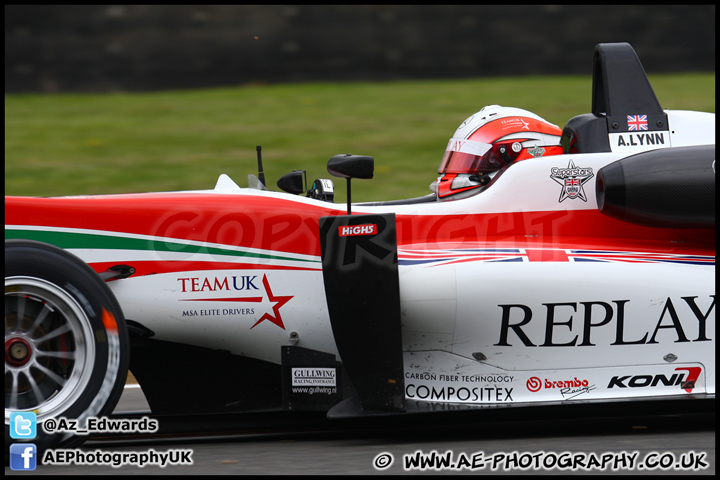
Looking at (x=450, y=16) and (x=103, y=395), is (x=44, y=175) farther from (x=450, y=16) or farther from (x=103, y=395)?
(x=103, y=395)

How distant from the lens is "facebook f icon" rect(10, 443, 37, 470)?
3.35 metres

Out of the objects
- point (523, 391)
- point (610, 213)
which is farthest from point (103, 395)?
point (610, 213)

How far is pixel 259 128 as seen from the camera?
435 inches

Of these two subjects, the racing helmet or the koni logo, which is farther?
the racing helmet

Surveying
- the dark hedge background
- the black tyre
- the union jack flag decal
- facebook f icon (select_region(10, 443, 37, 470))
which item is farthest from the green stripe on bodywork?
the dark hedge background

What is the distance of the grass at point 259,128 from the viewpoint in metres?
9.42

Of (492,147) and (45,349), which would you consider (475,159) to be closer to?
Result: (492,147)

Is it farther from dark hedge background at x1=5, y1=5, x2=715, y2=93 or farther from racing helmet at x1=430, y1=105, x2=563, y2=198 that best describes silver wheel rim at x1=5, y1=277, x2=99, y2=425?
dark hedge background at x1=5, y1=5, x2=715, y2=93

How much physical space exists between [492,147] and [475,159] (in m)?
0.10

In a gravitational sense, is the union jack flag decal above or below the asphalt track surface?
above

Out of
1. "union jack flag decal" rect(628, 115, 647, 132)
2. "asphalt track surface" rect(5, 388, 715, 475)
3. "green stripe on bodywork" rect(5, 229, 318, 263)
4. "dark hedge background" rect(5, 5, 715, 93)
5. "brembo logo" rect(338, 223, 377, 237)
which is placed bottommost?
"asphalt track surface" rect(5, 388, 715, 475)

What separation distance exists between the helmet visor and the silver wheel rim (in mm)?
2074

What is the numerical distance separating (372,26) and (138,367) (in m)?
8.86

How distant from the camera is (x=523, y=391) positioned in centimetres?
385
